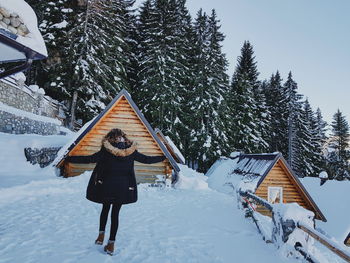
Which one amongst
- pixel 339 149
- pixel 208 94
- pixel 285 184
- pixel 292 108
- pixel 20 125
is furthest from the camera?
pixel 339 149

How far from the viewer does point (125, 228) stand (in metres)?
5.59

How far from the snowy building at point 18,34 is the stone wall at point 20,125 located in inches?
331

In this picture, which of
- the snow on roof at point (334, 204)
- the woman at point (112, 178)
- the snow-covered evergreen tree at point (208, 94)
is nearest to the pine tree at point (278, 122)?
the snow-covered evergreen tree at point (208, 94)

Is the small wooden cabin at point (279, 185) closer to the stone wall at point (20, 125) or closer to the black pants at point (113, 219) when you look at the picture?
the black pants at point (113, 219)

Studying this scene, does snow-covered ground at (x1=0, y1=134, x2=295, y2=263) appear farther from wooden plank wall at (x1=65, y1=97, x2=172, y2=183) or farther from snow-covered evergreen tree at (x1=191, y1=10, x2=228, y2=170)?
snow-covered evergreen tree at (x1=191, y1=10, x2=228, y2=170)

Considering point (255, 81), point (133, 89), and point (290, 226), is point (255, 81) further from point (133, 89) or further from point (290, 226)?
point (290, 226)

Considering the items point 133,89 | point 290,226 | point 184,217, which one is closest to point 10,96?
point 184,217

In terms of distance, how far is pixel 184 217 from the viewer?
7.03 m

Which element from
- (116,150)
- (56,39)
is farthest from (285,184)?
(56,39)

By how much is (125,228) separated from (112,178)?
204 cm

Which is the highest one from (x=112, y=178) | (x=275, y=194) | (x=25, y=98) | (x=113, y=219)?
(x=25, y=98)

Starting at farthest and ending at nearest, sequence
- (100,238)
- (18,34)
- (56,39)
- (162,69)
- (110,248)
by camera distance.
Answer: (162,69), (56,39), (18,34), (100,238), (110,248)

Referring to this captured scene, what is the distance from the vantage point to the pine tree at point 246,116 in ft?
114

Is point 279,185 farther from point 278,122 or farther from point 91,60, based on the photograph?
point 278,122
